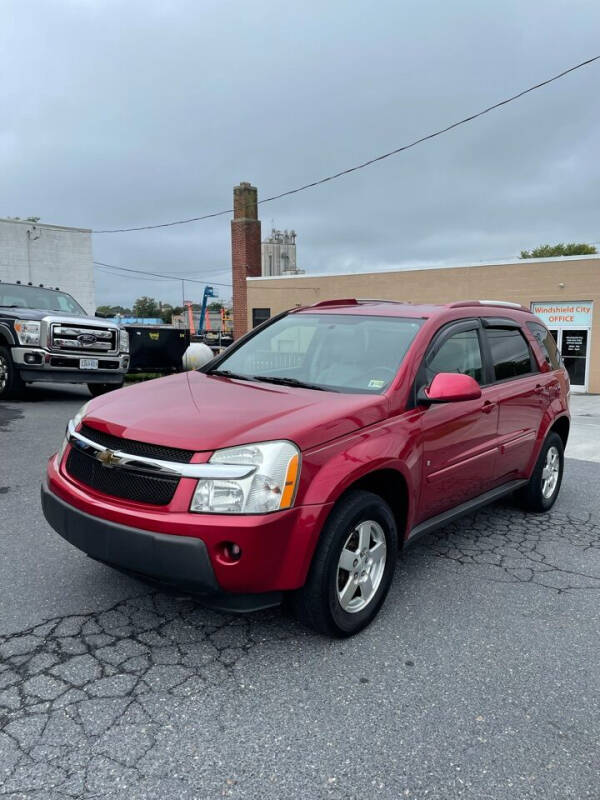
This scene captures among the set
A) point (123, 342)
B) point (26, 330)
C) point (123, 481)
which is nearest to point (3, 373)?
point (26, 330)

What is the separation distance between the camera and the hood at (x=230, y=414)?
282cm

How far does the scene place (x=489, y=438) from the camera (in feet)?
13.8

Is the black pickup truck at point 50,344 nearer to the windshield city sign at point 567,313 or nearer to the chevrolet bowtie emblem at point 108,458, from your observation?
the chevrolet bowtie emblem at point 108,458

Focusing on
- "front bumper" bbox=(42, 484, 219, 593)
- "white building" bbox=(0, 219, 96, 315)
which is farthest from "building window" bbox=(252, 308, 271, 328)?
"front bumper" bbox=(42, 484, 219, 593)

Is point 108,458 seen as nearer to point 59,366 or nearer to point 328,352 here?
point 328,352

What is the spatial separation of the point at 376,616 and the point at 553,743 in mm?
1111

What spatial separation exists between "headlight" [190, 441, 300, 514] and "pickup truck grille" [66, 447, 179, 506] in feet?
0.56

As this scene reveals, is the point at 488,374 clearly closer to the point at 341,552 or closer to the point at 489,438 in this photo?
the point at 489,438

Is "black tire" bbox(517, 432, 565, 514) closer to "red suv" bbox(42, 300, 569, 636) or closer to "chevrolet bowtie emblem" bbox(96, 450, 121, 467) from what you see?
"red suv" bbox(42, 300, 569, 636)

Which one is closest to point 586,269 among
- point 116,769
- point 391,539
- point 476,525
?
point 476,525

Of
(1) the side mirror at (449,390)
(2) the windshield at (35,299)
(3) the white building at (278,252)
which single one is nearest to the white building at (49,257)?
(2) the windshield at (35,299)

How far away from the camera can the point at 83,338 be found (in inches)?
407

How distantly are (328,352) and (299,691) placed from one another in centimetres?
209

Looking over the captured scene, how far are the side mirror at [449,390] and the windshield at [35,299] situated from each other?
29.8 feet
